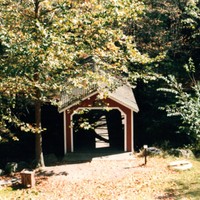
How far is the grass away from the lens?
13.0 m

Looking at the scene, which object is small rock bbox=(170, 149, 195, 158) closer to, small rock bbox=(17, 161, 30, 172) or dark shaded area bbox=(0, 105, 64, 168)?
dark shaded area bbox=(0, 105, 64, 168)

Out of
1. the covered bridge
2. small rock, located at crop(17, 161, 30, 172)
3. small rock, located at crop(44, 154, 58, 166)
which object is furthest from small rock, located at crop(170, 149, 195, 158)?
small rock, located at crop(17, 161, 30, 172)

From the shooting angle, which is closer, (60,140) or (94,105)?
(94,105)

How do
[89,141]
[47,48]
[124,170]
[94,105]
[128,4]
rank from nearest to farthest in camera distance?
1. [47,48]
2. [128,4]
3. [124,170]
4. [94,105]
5. [89,141]

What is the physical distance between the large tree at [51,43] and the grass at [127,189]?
2.57 m

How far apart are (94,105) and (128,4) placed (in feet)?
18.5

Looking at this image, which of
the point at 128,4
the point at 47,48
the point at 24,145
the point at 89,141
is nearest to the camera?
the point at 47,48

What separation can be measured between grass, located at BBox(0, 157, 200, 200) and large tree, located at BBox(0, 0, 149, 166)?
257cm

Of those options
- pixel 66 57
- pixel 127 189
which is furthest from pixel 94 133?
pixel 66 57

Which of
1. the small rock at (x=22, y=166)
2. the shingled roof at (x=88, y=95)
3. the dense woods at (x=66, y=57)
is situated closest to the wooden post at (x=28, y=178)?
the dense woods at (x=66, y=57)

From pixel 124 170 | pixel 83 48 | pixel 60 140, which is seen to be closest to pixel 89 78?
pixel 83 48

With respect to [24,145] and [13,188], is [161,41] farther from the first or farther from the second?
[13,188]

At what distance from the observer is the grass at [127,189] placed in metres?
13.0

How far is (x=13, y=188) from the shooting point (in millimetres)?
14117
